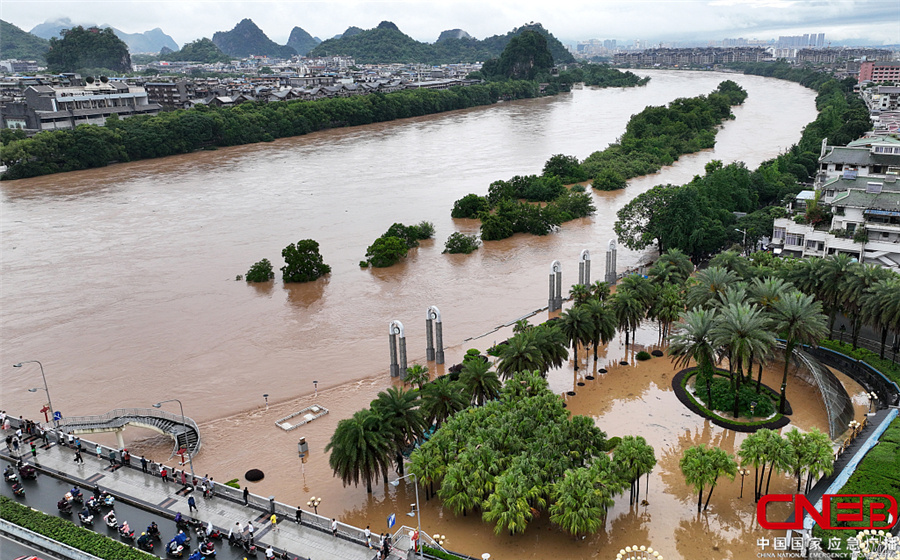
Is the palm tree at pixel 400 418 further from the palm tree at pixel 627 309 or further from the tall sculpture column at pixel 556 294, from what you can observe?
the tall sculpture column at pixel 556 294

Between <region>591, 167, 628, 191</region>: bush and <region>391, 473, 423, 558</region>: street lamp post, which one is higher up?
<region>591, 167, 628, 191</region>: bush

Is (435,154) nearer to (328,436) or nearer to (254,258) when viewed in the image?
(254,258)

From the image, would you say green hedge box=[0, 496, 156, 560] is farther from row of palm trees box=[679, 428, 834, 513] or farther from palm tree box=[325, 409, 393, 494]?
row of palm trees box=[679, 428, 834, 513]

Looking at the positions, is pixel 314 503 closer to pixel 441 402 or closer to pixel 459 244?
pixel 441 402

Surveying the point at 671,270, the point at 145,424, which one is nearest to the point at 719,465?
the point at 671,270

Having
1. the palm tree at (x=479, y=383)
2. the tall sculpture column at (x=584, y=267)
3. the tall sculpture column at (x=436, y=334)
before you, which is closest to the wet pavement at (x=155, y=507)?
the palm tree at (x=479, y=383)

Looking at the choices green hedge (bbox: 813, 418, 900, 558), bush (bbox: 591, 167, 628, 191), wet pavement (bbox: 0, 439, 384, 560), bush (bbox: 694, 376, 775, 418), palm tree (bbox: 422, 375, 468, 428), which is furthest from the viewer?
bush (bbox: 591, 167, 628, 191)

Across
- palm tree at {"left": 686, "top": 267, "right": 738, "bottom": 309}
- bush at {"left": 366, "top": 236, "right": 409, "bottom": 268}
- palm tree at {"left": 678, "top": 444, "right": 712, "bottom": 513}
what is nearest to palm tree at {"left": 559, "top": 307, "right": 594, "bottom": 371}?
palm tree at {"left": 686, "top": 267, "right": 738, "bottom": 309}
